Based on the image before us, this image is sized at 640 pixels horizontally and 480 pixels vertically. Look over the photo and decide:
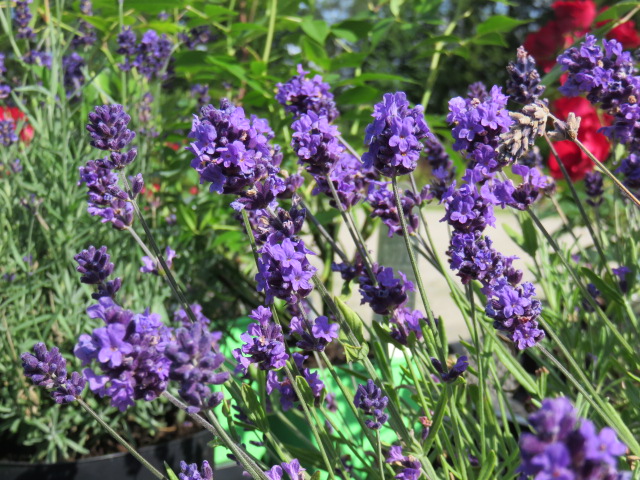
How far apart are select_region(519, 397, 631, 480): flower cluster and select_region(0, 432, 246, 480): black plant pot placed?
3.83ft

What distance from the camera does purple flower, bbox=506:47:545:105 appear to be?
1.08m

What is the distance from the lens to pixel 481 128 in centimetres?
88

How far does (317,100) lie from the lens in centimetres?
118

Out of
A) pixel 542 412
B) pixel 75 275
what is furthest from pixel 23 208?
pixel 542 412

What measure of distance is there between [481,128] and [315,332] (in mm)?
342

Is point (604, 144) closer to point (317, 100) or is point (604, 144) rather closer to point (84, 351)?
point (317, 100)

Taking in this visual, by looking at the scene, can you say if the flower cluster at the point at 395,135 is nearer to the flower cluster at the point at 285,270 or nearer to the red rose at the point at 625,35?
the flower cluster at the point at 285,270

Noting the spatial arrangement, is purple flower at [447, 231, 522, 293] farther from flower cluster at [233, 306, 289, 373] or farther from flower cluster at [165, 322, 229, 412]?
flower cluster at [165, 322, 229, 412]

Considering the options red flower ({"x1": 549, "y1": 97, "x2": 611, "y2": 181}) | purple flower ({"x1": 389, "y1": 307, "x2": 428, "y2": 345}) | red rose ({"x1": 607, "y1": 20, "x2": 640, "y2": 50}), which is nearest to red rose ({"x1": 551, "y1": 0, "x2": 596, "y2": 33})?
red rose ({"x1": 607, "y1": 20, "x2": 640, "y2": 50})

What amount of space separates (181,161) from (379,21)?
24.8 inches

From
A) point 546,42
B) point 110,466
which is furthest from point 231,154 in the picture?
point 546,42

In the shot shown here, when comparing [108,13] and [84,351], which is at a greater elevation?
[108,13]

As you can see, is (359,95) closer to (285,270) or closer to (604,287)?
(604,287)

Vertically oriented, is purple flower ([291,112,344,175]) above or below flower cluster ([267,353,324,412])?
above
